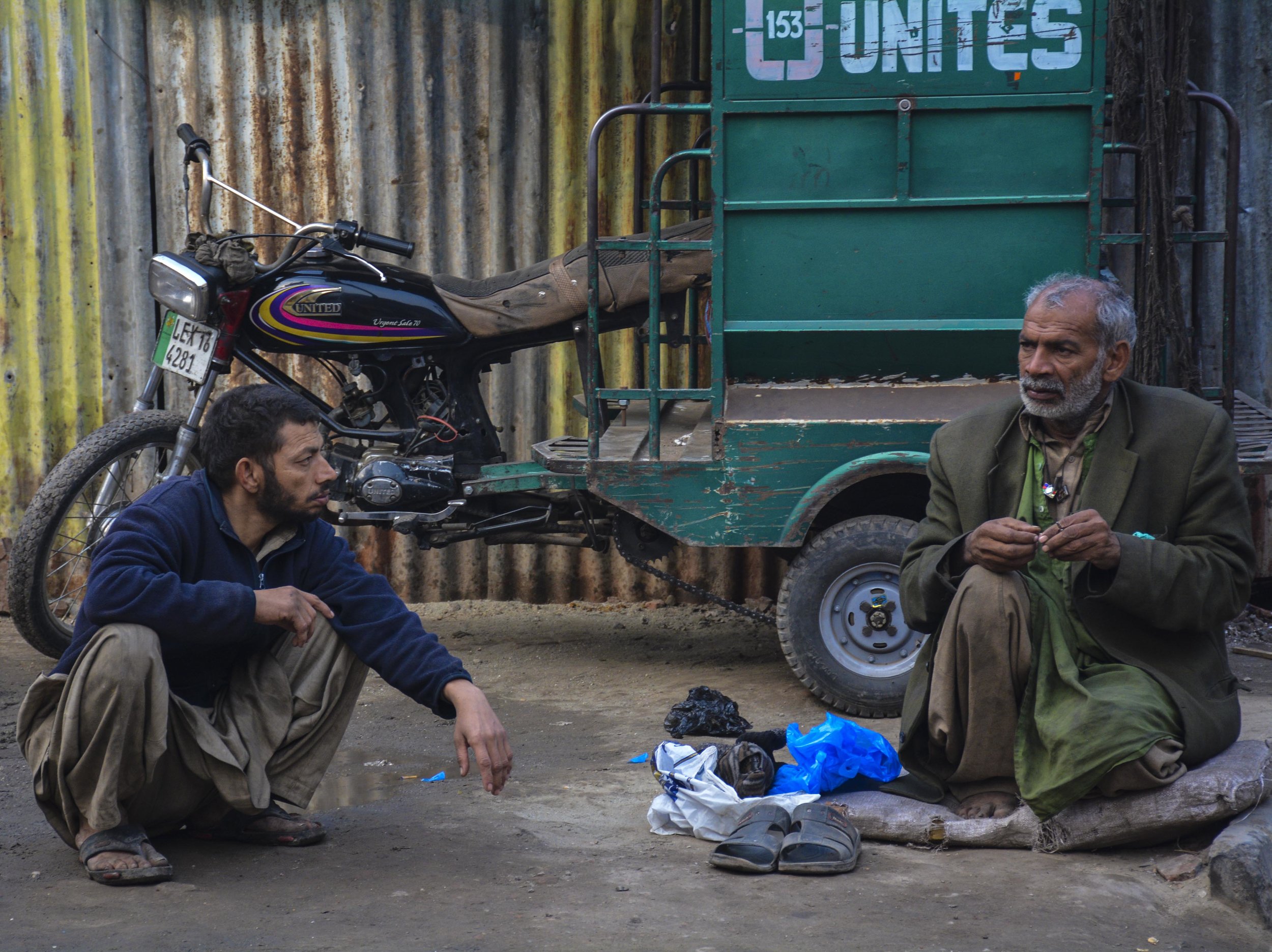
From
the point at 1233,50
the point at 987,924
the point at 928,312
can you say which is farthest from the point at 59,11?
the point at 987,924

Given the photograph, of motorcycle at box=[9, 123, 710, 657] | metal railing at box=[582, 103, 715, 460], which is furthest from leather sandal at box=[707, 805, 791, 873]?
motorcycle at box=[9, 123, 710, 657]

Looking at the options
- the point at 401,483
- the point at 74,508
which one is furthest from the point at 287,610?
the point at 74,508

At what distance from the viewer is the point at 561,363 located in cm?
589

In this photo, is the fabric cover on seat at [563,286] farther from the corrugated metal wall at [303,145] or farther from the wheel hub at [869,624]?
the wheel hub at [869,624]

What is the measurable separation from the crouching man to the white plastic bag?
49cm

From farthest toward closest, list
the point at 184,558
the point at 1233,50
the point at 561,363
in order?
1. the point at 561,363
2. the point at 1233,50
3. the point at 184,558

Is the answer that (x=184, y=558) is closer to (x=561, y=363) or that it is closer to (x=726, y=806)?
(x=726, y=806)

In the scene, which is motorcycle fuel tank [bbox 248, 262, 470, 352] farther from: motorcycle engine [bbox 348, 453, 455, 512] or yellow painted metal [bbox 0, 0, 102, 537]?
yellow painted metal [bbox 0, 0, 102, 537]

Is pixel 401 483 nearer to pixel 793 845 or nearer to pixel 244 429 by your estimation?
pixel 244 429

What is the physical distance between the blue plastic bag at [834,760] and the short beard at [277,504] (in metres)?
1.35

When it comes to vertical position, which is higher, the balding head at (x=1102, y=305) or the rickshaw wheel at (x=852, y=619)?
the balding head at (x=1102, y=305)

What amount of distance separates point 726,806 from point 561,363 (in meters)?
3.06

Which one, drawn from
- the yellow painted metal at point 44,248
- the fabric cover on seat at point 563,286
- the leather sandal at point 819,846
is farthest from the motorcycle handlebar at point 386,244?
the leather sandal at point 819,846

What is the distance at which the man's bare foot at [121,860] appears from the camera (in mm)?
2783
